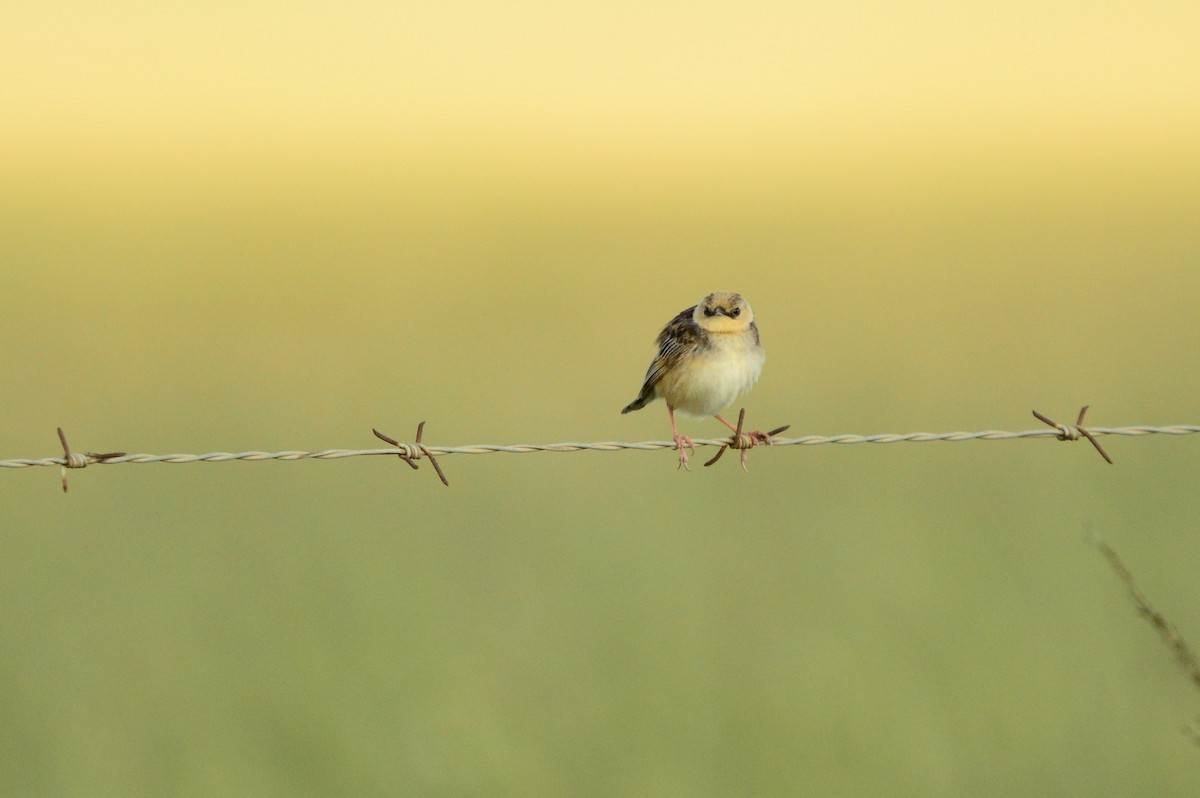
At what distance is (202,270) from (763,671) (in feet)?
38.1

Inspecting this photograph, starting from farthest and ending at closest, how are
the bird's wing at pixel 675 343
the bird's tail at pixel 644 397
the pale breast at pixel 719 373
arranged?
the bird's tail at pixel 644 397
the bird's wing at pixel 675 343
the pale breast at pixel 719 373

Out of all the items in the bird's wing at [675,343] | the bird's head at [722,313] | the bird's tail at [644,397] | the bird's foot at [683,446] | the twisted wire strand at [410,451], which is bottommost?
the twisted wire strand at [410,451]

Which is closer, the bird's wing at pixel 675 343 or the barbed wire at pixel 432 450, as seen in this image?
the barbed wire at pixel 432 450

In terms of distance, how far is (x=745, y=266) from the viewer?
Answer: 651 inches

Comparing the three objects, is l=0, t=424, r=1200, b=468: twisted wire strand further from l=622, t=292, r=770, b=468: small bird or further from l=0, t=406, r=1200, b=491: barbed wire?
l=622, t=292, r=770, b=468: small bird

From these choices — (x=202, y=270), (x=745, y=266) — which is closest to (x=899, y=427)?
(x=745, y=266)

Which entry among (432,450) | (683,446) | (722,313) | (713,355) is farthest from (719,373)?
(432,450)

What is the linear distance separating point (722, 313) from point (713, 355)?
0.68 feet

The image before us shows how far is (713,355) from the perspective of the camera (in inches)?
276

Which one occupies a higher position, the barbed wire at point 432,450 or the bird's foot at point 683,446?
the bird's foot at point 683,446

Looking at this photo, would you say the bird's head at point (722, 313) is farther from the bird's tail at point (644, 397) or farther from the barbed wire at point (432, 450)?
the barbed wire at point (432, 450)

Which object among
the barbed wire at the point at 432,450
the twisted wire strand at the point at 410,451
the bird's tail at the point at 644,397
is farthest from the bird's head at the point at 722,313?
the twisted wire strand at the point at 410,451

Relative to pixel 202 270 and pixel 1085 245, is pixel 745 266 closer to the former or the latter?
pixel 1085 245

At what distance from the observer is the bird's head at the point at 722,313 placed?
704 centimetres
